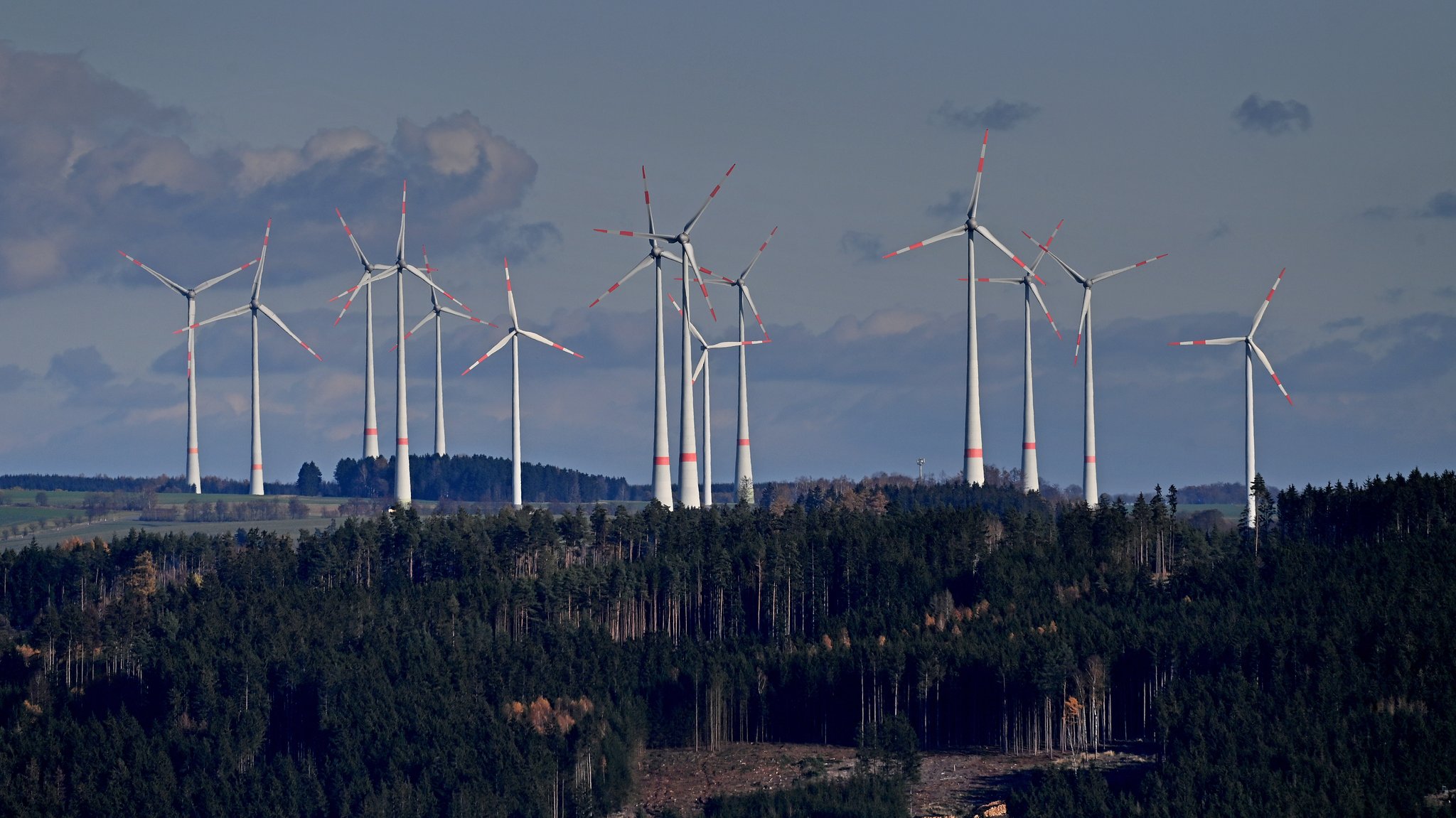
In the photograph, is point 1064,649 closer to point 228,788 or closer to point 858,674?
point 858,674

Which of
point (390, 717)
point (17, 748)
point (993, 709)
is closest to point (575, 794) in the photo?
point (390, 717)

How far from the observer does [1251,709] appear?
17512cm

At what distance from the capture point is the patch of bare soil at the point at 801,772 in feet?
566

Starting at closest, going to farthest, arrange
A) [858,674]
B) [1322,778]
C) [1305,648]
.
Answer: [1322,778], [1305,648], [858,674]

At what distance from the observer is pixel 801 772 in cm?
18300

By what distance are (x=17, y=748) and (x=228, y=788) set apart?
2708 cm

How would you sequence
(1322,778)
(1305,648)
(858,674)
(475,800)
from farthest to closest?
(858,674) → (1305,648) → (475,800) → (1322,778)

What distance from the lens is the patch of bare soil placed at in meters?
172

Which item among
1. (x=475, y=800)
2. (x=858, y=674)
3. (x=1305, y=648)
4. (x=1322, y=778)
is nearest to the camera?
(x=1322, y=778)

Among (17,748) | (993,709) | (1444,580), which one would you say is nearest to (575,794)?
(993,709)

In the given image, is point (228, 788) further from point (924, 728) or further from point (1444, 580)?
point (1444, 580)

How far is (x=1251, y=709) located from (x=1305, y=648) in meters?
14.2

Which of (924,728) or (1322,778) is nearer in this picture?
(1322,778)

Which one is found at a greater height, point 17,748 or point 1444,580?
point 1444,580
